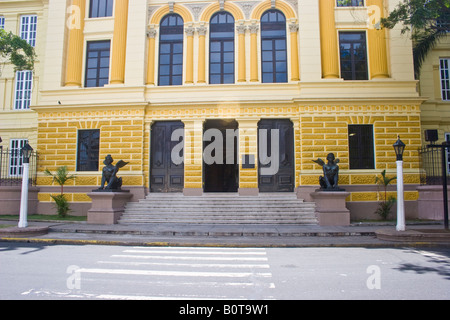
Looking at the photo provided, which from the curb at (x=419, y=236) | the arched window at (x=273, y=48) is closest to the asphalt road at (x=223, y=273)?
the curb at (x=419, y=236)

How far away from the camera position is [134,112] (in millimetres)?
18172

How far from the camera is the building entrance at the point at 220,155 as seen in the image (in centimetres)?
1827

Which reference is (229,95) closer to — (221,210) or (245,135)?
(245,135)

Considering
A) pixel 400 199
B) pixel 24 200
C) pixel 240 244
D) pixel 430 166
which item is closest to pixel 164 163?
pixel 24 200

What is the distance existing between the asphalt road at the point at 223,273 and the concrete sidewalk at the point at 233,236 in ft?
2.55

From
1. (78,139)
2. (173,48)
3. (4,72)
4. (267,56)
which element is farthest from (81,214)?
(267,56)

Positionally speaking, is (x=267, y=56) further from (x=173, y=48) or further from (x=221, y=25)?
(x=173, y=48)

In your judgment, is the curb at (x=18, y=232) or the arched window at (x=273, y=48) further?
the arched window at (x=273, y=48)

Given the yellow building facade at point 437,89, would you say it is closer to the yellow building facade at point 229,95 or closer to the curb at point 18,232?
the yellow building facade at point 229,95

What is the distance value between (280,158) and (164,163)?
6477mm

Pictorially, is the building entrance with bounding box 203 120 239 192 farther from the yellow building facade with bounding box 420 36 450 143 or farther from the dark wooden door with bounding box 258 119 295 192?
the yellow building facade with bounding box 420 36 450 143

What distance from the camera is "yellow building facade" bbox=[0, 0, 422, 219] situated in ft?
56.0

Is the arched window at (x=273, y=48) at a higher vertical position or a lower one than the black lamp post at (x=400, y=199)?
higher
